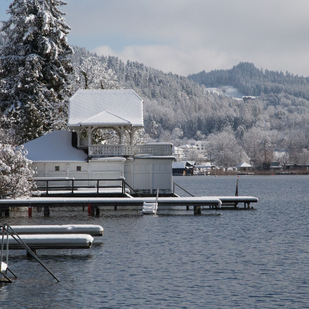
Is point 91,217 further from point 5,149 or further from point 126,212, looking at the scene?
point 5,149

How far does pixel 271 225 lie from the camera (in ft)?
112

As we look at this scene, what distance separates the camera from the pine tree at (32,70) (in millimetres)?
54281

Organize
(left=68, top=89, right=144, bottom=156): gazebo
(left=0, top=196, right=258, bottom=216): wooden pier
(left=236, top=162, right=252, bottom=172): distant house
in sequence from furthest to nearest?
1. (left=236, top=162, right=252, bottom=172): distant house
2. (left=68, top=89, right=144, bottom=156): gazebo
3. (left=0, top=196, right=258, bottom=216): wooden pier

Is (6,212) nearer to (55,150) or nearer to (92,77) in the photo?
(55,150)

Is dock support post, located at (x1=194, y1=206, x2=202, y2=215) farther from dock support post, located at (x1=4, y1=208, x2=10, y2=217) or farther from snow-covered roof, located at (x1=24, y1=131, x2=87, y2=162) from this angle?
dock support post, located at (x1=4, y1=208, x2=10, y2=217)

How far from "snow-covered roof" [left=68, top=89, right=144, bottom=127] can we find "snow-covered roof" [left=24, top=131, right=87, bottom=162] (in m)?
2.04

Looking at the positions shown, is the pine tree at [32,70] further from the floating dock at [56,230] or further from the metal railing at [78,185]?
the floating dock at [56,230]

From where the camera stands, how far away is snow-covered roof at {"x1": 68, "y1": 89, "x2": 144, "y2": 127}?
44250mm

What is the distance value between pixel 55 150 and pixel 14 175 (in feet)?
22.0

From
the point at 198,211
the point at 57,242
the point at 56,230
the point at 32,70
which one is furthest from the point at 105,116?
the point at 57,242

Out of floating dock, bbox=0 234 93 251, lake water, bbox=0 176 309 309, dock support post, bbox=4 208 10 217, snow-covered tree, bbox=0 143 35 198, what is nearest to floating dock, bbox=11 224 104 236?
lake water, bbox=0 176 309 309

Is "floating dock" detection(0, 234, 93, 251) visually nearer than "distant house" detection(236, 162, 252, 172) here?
Yes

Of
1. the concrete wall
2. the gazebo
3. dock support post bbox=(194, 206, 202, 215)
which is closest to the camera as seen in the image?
dock support post bbox=(194, 206, 202, 215)

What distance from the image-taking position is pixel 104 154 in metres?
42.9
